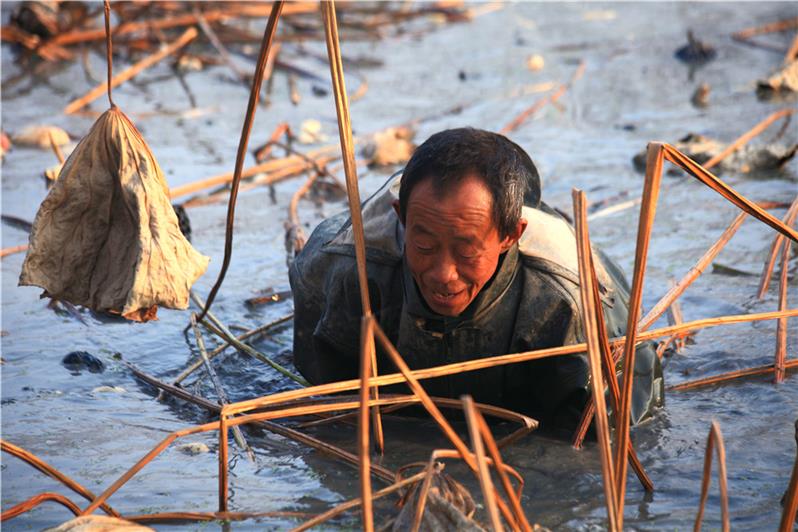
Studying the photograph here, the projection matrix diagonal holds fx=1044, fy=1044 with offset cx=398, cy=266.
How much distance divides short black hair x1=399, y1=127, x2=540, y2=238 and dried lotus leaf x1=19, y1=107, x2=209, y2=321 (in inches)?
24.0

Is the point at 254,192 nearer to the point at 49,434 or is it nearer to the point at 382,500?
the point at 49,434

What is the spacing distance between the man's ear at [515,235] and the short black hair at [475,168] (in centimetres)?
1

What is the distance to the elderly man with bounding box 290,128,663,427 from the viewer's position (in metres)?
2.51

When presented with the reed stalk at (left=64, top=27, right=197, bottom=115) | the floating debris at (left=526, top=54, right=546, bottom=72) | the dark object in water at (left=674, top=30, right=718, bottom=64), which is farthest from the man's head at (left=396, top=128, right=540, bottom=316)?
the dark object in water at (left=674, top=30, right=718, bottom=64)

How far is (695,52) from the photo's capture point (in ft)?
24.6

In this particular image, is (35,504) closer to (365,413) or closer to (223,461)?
(223,461)

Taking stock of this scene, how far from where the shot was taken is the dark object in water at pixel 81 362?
332 cm

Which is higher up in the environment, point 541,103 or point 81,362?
point 541,103

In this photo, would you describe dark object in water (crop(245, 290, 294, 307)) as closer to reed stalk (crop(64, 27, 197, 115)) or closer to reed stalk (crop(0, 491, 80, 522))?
reed stalk (crop(0, 491, 80, 522))

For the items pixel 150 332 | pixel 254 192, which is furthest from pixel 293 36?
pixel 150 332

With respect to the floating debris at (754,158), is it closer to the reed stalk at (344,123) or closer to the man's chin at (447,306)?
the man's chin at (447,306)

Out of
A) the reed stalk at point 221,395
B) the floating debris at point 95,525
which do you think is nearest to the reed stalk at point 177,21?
the reed stalk at point 221,395

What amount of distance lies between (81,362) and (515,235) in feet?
5.07

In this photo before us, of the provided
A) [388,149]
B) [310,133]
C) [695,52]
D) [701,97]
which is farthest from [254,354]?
[695,52]
